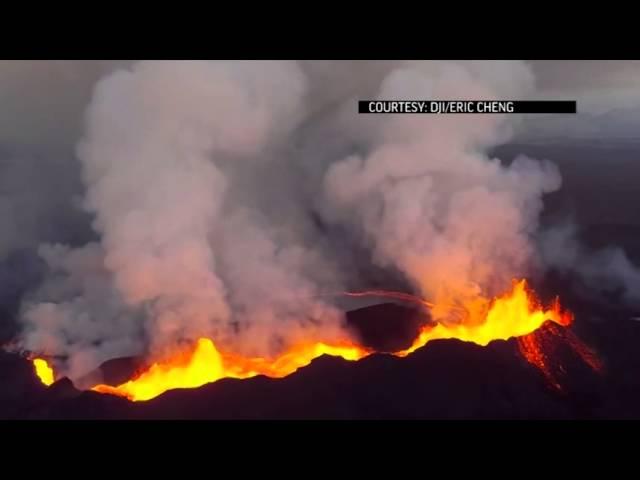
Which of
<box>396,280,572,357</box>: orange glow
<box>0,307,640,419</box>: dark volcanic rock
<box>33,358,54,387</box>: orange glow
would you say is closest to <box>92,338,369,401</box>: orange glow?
<box>0,307,640,419</box>: dark volcanic rock

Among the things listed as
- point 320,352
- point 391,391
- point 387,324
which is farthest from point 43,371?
point 387,324

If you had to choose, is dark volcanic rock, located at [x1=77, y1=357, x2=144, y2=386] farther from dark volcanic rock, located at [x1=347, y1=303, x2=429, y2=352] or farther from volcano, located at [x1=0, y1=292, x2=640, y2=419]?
dark volcanic rock, located at [x1=347, y1=303, x2=429, y2=352]

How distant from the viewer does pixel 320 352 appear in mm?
16781

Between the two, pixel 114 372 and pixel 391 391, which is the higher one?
pixel 114 372

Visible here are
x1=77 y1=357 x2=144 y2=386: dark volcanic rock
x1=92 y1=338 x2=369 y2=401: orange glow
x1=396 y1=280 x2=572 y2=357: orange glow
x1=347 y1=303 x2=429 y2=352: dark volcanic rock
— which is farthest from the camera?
x1=347 y1=303 x2=429 y2=352: dark volcanic rock

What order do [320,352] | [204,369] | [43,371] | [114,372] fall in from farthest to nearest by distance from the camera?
[320,352]
[43,371]
[114,372]
[204,369]

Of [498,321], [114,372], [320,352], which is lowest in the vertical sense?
[114,372]

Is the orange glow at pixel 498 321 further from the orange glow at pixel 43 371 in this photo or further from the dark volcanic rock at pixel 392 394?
the orange glow at pixel 43 371

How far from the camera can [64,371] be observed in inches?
648

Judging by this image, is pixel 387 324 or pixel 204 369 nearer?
pixel 204 369

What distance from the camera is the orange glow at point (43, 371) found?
52.5 ft

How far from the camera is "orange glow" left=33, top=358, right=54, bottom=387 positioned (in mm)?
15991

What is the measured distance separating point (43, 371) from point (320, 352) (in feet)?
22.7

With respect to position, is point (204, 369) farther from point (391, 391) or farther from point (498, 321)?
point (498, 321)
